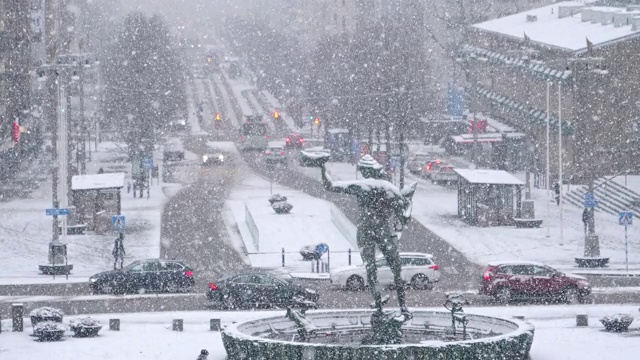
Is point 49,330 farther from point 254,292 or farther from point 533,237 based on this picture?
point 533,237

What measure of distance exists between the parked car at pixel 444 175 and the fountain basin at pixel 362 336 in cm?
4243

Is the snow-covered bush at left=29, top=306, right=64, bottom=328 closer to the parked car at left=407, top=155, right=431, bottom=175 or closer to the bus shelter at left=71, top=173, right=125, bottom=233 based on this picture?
the bus shelter at left=71, top=173, right=125, bottom=233

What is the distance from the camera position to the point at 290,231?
185ft

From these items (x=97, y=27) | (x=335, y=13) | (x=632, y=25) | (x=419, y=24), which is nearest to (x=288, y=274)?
(x=632, y=25)

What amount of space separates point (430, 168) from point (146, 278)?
35.9m

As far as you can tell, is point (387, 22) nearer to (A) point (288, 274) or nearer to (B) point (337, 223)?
(B) point (337, 223)

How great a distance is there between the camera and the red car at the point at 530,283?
131 ft

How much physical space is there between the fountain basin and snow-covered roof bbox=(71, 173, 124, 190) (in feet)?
80.7

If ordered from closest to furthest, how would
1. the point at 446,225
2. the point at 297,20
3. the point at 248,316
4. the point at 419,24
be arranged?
the point at 248,316 → the point at 446,225 → the point at 419,24 → the point at 297,20

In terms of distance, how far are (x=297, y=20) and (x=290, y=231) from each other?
417 ft

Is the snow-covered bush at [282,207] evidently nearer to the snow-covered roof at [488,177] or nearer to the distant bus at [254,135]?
the snow-covered roof at [488,177]

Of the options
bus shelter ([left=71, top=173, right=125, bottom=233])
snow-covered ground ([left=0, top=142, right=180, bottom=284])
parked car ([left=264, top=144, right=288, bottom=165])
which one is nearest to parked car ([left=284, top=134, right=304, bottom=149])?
parked car ([left=264, top=144, right=288, bottom=165])

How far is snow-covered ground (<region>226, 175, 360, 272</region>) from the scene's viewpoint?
164ft

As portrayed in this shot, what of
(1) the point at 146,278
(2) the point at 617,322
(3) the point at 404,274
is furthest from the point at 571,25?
(2) the point at 617,322
